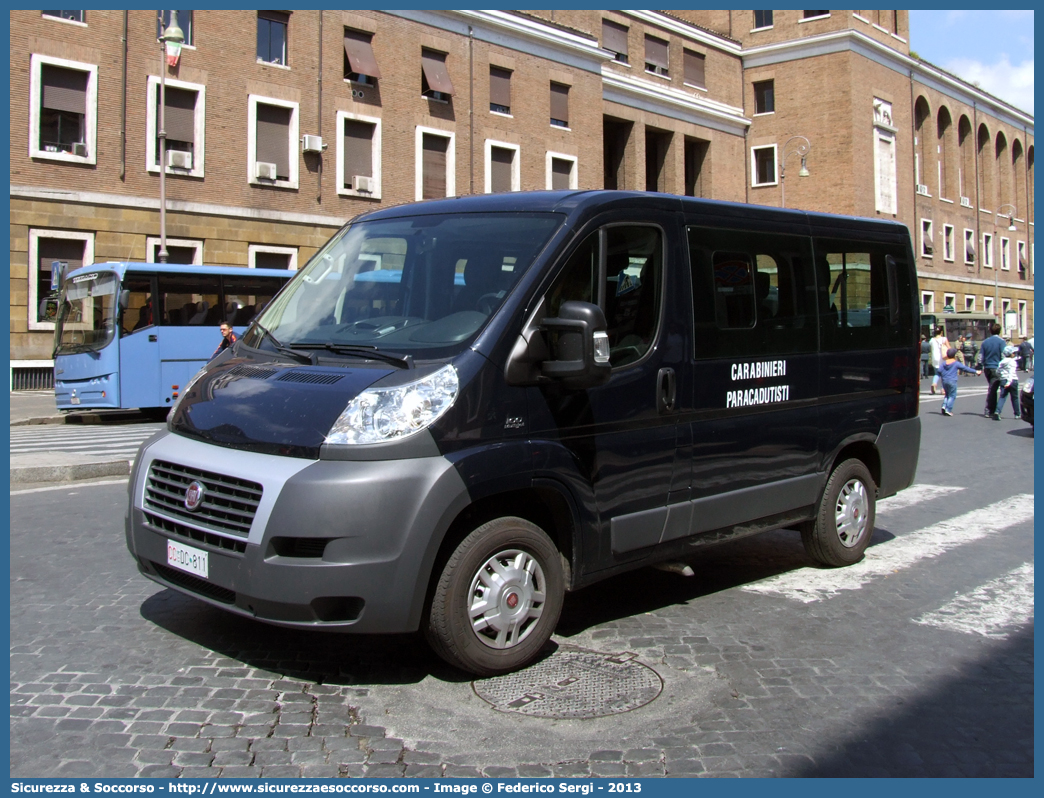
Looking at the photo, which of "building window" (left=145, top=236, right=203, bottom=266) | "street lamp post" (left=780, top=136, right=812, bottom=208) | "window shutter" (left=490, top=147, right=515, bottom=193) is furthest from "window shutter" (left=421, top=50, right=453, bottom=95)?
"street lamp post" (left=780, top=136, right=812, bottom=208)

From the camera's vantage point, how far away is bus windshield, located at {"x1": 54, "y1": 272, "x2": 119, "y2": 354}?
19.9 m

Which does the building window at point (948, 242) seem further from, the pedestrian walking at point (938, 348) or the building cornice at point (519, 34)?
the pedestrian walking at point (938, 348)

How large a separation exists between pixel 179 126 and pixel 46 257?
17.3 ft

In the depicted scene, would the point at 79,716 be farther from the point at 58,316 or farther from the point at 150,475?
the point at 58,316

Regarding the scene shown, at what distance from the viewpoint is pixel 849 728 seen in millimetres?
4004

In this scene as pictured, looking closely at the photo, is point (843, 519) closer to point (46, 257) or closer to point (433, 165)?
point (46, 257)

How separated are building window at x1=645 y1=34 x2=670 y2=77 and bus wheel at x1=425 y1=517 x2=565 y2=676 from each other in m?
44.5

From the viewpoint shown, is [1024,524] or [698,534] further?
[1024,524]

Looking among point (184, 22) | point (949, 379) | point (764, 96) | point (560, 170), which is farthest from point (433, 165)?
point (764, 96)

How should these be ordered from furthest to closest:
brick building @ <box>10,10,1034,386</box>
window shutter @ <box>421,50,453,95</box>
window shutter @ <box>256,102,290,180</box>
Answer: window shutter @ <box>421,50,453,95</box> < window shutter @ <box>256,102,290,180</box> < brick building @ <box>10,10,1034,386</box>

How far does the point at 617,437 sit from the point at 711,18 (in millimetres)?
55946

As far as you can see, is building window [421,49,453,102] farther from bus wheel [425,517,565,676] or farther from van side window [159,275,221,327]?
bus wheel [425,517,565,676]

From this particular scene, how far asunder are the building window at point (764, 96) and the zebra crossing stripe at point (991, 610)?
5134 centimetres

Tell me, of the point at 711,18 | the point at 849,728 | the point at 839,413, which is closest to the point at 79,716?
the point at 849,728
